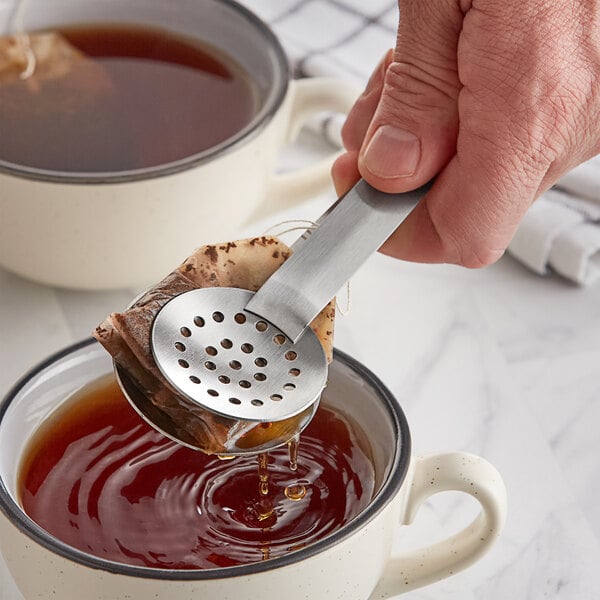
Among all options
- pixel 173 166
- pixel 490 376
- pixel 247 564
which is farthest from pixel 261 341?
pixel 490 376

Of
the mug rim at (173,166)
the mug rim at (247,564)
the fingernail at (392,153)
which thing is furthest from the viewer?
the mug rim at (173,166)

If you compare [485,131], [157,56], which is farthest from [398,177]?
[157,56]

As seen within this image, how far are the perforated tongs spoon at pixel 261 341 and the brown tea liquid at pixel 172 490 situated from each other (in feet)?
0.24

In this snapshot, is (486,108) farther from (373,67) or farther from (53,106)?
(373,67)

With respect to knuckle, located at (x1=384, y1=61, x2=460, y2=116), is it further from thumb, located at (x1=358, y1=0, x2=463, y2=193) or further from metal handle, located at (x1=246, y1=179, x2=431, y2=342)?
metal handle, located at (x1=246, y1=179, x2=431, y2=342)

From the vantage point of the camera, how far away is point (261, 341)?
85 centimetres

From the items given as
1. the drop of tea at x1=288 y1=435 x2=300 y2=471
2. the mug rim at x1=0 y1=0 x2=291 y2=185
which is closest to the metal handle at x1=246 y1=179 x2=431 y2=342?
the drop of tea at x1=288 y1=435 x2=300 y2=471

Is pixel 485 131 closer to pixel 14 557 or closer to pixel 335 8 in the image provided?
pixel 14 557

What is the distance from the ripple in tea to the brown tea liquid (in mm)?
339

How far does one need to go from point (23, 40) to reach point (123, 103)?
0.49 ft

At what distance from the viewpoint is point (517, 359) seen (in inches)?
48.6

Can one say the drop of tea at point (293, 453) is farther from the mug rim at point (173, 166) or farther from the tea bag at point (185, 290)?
the mug rim at point (173, 166)

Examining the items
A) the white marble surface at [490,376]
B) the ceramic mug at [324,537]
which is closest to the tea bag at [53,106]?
the white marble surface at [490,376]

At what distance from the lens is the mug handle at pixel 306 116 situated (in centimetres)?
125
